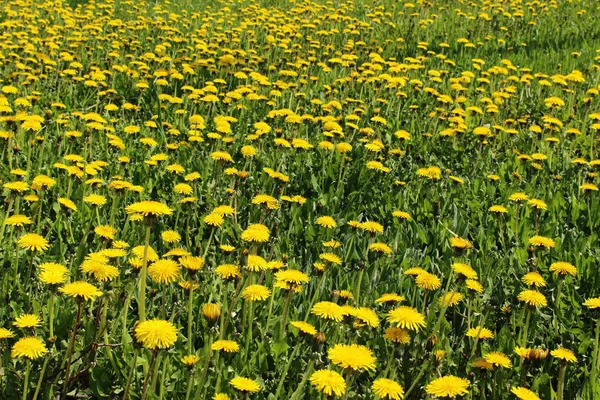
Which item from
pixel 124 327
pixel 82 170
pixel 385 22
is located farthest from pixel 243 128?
pixel 385 22

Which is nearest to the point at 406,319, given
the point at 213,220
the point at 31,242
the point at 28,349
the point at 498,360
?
the point at 498,360

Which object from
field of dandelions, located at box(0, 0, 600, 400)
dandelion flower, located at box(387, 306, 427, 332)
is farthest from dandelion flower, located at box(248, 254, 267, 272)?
dandelion flower, located at box(387, 306, 427, 332)

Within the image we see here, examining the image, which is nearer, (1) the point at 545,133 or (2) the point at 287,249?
(2) the point at 287,249

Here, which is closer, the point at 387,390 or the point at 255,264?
the point at 387,390

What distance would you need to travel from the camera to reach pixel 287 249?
132 inches

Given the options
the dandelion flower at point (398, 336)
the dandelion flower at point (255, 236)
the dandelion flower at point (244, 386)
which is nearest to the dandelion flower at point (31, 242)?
the dandelion flower at point (255, 236)

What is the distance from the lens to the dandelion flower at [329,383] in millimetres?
1776

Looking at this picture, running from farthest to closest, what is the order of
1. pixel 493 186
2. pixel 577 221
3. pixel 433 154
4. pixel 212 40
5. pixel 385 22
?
pixel 385 22
pixel 212 40
pixel 433 154
pixel 493 186
pixel 577 221

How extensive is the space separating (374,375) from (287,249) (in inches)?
41.5

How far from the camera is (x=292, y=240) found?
3.54 metres

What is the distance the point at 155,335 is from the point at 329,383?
505mm

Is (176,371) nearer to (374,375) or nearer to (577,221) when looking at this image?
(374,375)

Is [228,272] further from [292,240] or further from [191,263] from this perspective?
[292,240]

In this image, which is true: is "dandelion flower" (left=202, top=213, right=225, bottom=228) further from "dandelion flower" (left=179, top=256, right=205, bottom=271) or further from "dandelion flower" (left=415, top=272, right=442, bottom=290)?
"dandelion flower" (left=415, top=272, right=442, bottom=290)
